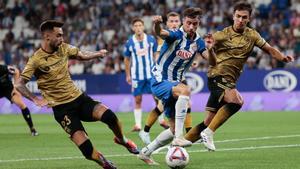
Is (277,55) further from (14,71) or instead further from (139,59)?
(139,59)

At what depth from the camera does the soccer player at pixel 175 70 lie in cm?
1135

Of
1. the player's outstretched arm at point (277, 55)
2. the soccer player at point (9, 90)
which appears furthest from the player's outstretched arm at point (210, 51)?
the soccer player at point (9, 90)

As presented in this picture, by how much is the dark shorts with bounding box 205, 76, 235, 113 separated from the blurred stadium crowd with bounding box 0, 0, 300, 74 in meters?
14.8

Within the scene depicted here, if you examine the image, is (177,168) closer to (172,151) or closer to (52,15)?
(172,151)

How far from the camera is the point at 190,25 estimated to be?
11.6m

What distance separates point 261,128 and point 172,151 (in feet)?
27.2

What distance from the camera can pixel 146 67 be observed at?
18984mm

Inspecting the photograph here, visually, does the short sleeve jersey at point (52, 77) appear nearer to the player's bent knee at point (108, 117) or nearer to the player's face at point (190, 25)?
the player's bent knee at point (108, 117)

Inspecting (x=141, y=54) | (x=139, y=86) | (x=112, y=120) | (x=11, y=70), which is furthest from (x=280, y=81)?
(x=112, y=120)

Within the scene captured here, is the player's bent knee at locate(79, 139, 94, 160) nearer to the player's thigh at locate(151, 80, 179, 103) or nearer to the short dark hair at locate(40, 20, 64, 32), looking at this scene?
the short dark hair at locate(40, 20, 64, 32)

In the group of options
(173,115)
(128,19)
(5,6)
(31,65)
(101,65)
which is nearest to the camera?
(31,65)

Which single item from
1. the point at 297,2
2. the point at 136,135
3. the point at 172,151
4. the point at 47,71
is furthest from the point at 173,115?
the point at 297,2

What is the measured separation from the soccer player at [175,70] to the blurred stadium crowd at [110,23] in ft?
52.7

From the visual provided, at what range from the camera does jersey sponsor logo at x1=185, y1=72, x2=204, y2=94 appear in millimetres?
27125
